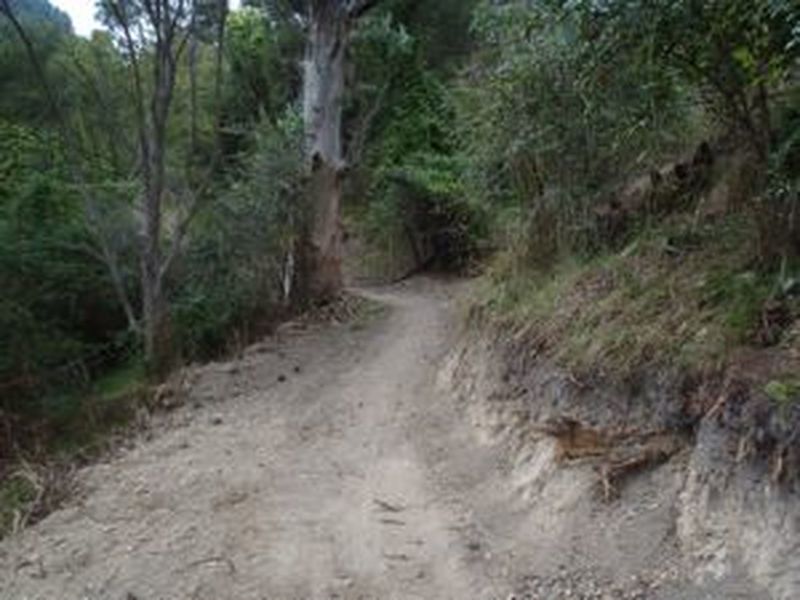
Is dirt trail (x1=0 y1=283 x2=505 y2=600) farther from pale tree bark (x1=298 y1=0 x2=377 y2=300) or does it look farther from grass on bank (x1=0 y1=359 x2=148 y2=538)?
pale tree bark (x1=298 y1=0 x2=377 y2=300)

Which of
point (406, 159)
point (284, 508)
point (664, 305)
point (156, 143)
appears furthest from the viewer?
point (406, 159)

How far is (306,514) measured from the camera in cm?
595

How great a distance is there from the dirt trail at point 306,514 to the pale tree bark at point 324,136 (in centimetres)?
402

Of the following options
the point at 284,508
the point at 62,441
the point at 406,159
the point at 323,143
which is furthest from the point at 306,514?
the point at 406,159

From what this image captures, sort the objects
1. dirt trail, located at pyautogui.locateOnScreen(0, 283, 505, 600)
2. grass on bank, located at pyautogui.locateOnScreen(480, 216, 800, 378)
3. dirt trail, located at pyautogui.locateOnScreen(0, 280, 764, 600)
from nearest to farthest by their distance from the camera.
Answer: grass on bank, located at pyautogui.locateOnScreen(480, 216, 800, 378) < dirt trail, located at pyautogui.locateOnScreen(0, 280, 764, 600) < dirt trail, located at pyautogui.locateOnScreen(0, 283, 505, 600)

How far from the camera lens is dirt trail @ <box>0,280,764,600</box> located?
5055mm

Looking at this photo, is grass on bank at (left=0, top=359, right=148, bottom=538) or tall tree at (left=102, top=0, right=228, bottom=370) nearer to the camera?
grass on bank at (left=0, top=359, right=148, bottom=538)

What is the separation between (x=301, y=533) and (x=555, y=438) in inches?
60.2

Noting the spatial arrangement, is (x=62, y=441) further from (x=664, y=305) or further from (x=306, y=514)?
(x=664, y=305)

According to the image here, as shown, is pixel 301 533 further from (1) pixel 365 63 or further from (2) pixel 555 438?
(1) pixel 365 63

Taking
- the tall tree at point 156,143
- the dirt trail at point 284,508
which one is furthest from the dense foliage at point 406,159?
the dirt trail at point 284,508

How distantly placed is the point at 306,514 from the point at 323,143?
7.75m

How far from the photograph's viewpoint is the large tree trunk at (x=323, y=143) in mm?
12711

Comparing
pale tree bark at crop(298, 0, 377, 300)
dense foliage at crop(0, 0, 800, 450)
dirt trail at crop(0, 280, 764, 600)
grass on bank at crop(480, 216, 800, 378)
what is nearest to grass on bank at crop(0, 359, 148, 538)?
dirt trail at crop(0, 280, 764, 600)
